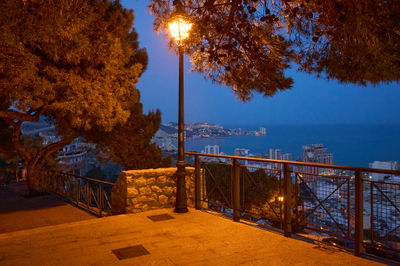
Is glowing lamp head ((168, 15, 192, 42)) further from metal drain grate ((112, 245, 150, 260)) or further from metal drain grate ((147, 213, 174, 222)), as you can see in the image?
metal drain grate ((112, 245, 150, 260))

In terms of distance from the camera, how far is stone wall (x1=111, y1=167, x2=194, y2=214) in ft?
19.5

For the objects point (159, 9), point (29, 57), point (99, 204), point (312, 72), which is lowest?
point (99, 204)

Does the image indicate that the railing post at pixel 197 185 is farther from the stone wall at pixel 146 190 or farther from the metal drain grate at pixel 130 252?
the metal drain grate at pixel 130 252

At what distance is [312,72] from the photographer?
20.6ft

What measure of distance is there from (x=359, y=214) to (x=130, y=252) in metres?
2.71

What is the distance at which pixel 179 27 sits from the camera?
18.5ft

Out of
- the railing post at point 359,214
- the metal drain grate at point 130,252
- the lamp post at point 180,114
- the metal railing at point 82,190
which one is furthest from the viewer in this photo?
the metal railing at point 82,190

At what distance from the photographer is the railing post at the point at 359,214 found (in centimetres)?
368

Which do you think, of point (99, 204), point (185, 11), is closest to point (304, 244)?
point (185, 11)

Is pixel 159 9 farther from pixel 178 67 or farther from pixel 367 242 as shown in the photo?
pixel 367 242

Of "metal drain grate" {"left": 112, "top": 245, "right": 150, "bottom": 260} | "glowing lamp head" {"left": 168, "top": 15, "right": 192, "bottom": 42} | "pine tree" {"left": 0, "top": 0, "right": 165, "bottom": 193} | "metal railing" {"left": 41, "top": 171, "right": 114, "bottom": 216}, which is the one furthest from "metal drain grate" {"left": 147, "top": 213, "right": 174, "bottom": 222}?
"pine tree" {"left": 0, "top": 0, "right": 165, "bottom": 193}

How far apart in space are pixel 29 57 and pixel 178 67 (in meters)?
3.77

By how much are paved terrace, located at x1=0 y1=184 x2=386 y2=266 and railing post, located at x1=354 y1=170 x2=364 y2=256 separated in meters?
0.13

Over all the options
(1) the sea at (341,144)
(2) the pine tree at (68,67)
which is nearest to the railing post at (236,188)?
(2) the pine tree at (68,67)
